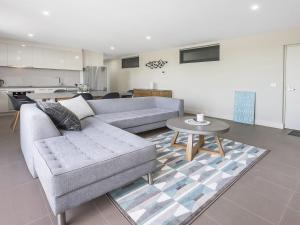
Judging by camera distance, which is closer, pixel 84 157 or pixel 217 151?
pixel 84 157

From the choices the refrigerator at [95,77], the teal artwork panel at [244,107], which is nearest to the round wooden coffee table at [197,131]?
the teal artwork panel at [244,107]

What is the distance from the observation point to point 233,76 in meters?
5.48

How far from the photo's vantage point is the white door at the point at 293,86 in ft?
14.5

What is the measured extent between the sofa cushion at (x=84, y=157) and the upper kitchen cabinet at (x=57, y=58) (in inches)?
212

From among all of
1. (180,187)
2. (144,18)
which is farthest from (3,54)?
(180,187)

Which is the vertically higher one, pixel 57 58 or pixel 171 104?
pixel 57 58

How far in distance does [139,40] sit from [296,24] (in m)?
3.97

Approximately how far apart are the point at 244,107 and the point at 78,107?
173 inches

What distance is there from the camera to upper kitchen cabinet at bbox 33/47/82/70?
6.57 m

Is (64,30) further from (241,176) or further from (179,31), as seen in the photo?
(241,176)

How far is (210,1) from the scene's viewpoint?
117 inches

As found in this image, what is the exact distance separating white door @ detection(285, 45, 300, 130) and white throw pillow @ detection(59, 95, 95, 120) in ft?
15.5

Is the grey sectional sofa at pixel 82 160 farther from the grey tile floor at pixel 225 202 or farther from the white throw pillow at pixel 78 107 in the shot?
the white throw pillow at pixel 78 107

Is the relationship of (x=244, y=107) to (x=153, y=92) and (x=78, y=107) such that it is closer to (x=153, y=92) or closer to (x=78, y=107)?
(x=153, y=92)
